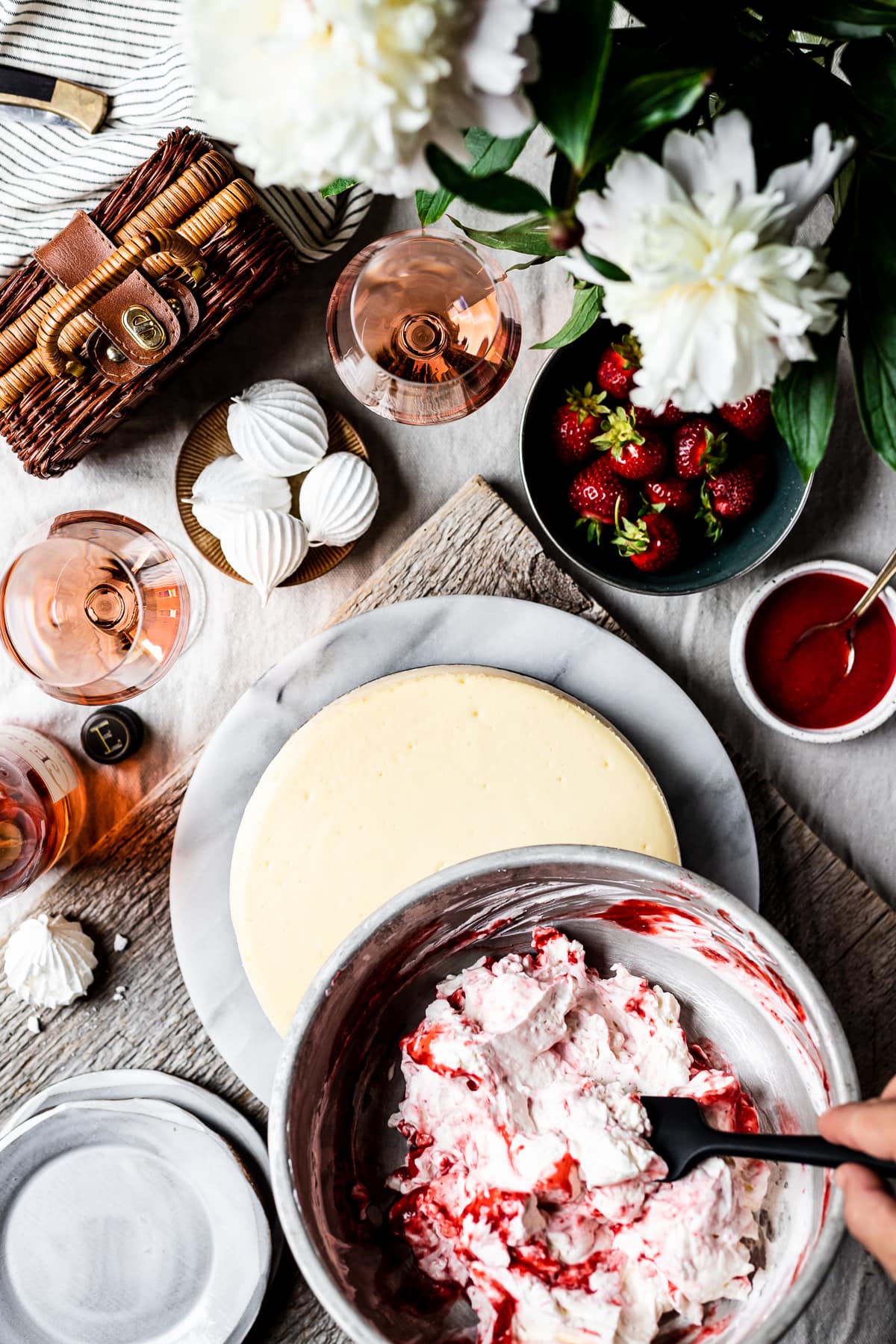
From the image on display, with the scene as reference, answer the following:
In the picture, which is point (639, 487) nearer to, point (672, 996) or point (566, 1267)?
point (672, 996)

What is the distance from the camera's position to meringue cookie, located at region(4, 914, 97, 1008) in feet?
4.77

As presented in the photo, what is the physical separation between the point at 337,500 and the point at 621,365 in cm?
43

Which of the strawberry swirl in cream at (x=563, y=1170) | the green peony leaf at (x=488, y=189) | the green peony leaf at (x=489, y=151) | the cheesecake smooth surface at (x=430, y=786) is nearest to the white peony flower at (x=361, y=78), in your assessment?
the green peony leaf at (x=488, y=189)

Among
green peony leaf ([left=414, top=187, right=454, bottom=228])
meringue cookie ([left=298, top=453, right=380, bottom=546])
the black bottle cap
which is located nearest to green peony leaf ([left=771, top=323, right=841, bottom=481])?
green peony leaf ([left=414, top=187, right=454, bottom=228])

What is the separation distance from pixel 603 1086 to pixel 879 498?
3.07 ft

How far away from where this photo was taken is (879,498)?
5.14 feet

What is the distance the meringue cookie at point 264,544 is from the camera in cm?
145

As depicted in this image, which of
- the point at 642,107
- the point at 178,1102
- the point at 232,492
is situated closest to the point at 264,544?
the point at 232,492

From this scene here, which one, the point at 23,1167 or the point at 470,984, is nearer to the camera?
the point at 470,984

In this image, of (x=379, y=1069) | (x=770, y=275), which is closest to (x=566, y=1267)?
(x=379, y=1069)

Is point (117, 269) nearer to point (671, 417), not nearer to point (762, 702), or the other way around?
point (671, 417)

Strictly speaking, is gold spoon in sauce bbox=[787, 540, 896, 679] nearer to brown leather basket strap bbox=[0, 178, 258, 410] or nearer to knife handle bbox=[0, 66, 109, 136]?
brown leather basket strap bbox=[0, 178, 258, 410]

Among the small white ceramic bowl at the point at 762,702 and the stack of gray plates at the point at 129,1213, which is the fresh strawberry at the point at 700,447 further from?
the stack of gray plates at the point at 129,1213

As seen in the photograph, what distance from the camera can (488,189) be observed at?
0.65 metres
